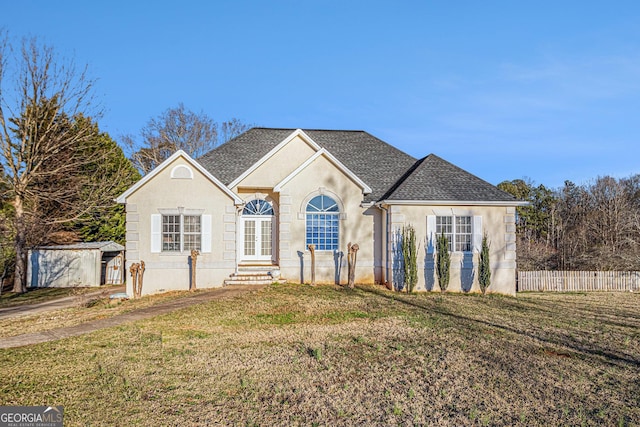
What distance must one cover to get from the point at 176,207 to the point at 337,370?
11.7 m

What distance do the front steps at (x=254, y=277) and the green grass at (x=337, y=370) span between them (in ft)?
14.2

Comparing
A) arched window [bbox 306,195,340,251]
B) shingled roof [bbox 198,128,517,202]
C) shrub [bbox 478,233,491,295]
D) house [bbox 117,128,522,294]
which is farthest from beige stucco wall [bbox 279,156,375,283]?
shrub [bbox 478,233,491,295]

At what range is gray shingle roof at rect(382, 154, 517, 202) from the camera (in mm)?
Result: 18438

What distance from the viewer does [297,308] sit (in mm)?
13547

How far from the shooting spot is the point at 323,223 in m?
19.0

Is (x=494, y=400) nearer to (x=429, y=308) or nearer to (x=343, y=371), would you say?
(x=343, y=371)

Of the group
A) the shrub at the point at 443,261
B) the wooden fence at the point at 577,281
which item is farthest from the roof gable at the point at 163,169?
the wooden fence at the point at 577,281

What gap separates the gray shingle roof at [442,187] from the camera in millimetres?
18438

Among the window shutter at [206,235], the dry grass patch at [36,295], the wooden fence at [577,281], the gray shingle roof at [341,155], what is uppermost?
the gray shingle roof at [341,155]

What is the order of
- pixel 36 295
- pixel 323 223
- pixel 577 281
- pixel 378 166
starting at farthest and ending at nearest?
pixel 577 281 → pixel 378 166 → pixel 36 295 → pixel 323 223

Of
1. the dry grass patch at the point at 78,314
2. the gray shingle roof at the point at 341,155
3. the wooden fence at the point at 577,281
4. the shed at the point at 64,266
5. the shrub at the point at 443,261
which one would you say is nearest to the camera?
the dry grass patch at the point at 78,314

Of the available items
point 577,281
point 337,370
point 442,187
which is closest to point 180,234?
point 442,187

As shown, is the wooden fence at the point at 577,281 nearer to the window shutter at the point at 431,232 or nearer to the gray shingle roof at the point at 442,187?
the gray shingle roof at the point at 442,187

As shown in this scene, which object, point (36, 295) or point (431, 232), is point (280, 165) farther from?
point (36, 295)
